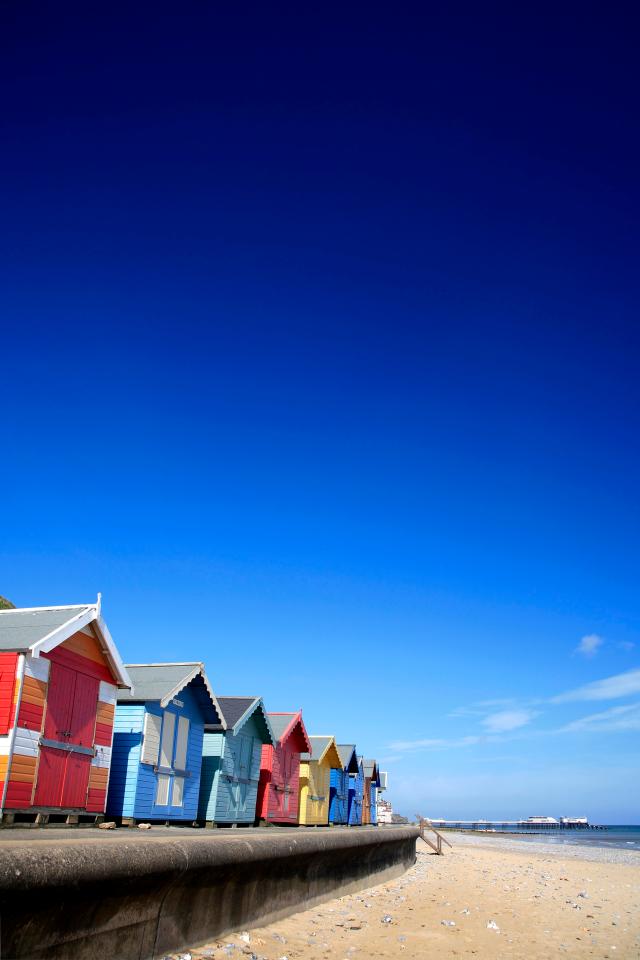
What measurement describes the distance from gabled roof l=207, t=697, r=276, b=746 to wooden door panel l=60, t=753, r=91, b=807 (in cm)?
760

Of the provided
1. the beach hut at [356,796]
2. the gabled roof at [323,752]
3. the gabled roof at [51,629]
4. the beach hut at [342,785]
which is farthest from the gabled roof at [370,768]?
the gabled roof at [51,629]

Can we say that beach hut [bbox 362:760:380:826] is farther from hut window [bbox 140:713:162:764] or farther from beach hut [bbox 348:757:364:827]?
hut window [bbox 140:713:162:764]

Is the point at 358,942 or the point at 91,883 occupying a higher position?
the point at 91,883

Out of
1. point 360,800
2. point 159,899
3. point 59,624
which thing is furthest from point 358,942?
point 360,800

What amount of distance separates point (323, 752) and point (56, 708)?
23.6m

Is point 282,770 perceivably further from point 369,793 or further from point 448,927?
point 369,793

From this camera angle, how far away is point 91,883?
5668 mm

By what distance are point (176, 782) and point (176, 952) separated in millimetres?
14503

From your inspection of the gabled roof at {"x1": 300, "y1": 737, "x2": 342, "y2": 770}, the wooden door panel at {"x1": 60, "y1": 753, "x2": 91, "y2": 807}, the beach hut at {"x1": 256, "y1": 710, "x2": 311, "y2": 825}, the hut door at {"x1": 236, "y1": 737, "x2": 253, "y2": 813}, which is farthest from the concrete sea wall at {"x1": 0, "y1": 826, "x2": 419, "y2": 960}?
the gabled roof at {"x1": 300, "y1": 737, "x2": 342, "y2": 770}

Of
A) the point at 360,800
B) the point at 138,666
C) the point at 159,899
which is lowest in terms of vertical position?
the point at 360,800

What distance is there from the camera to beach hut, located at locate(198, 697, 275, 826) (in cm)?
2359

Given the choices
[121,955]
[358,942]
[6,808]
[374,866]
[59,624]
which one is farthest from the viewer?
[374,866]

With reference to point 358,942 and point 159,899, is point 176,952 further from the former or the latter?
point 358,942

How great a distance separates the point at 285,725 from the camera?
1243 inches
